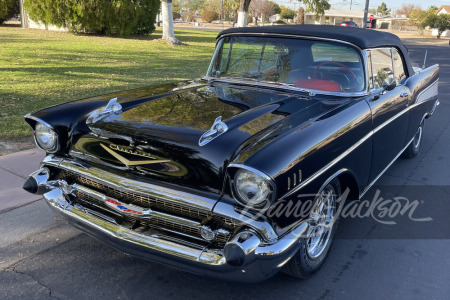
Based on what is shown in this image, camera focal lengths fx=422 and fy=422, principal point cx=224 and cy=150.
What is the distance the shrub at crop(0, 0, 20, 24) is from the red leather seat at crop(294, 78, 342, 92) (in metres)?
24.0

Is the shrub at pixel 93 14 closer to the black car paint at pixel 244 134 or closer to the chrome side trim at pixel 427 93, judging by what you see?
the chrome side trim at pixel 427 93

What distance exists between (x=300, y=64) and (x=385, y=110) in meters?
0.85

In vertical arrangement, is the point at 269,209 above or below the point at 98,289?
above

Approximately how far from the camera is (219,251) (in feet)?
7.82

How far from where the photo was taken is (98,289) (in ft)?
9.09

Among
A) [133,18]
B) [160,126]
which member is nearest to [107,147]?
[160,126]

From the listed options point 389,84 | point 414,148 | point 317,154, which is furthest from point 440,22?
point 317,154

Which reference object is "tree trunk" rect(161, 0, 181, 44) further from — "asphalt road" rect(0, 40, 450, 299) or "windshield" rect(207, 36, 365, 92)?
"asphalt road" rect(0, 40, 450, 299)

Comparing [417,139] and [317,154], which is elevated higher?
[317,154]

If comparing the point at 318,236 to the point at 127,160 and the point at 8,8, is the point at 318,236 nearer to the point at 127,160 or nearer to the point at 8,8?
the point at 127,160

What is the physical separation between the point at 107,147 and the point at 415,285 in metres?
2.28

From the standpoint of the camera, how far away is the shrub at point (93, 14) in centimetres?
1945

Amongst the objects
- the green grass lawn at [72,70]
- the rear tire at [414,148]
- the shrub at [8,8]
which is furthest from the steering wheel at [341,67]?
the shrub at [8,8]

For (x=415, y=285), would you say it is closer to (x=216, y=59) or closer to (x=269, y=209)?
(x=269, y=209)
